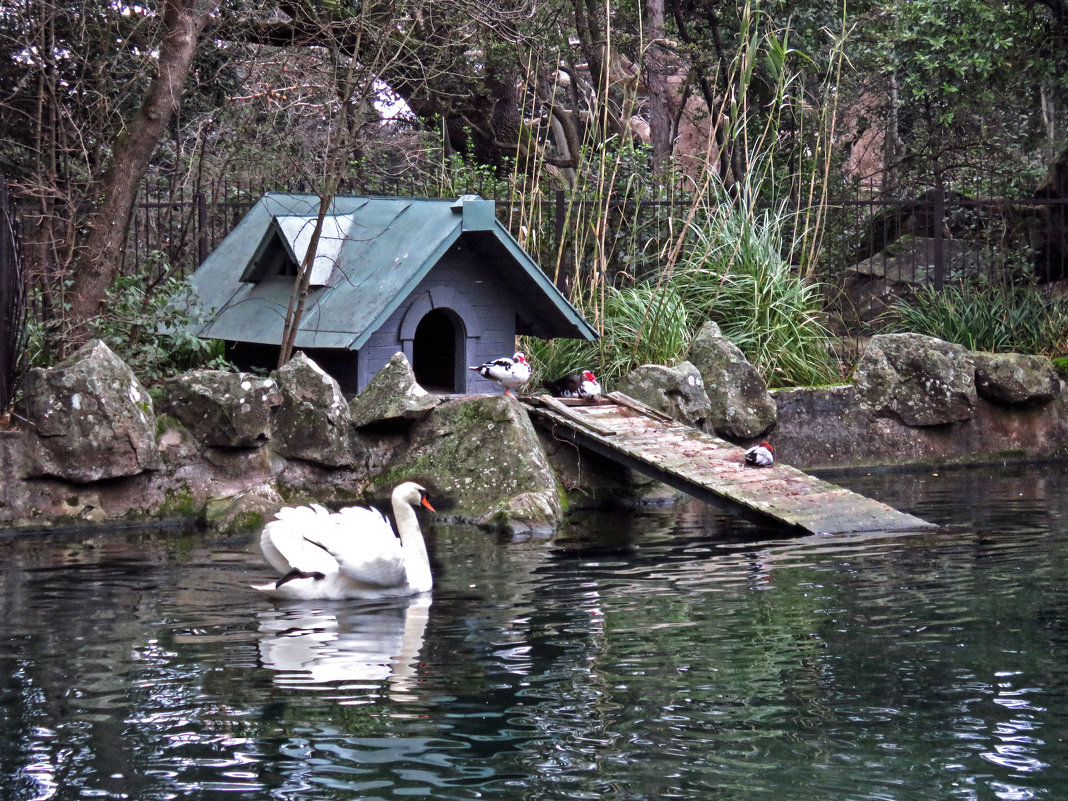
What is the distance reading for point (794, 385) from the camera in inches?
536

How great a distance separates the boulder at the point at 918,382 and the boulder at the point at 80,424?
7239 millimetres

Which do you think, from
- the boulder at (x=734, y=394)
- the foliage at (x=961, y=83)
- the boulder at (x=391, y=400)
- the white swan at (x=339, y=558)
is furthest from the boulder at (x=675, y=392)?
the foliage at (x=961, y=83)

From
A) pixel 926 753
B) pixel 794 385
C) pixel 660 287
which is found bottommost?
pixel 926 753

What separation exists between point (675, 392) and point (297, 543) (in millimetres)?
5742

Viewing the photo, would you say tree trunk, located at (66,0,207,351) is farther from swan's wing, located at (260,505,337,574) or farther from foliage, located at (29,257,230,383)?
swan's wing, located at (260,505,337,574)

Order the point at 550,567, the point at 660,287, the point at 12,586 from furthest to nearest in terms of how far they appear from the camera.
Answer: the point at 660,287 < the point at 550,567 < the point at 12,586

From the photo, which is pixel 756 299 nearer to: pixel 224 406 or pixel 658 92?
pixel 224 406

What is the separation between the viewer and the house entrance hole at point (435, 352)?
44.6 feet

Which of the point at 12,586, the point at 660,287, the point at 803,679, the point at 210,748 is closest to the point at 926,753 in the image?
the point at 803,679

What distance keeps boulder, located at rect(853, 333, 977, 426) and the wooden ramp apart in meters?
2.89

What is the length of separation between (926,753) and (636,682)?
1.30 m

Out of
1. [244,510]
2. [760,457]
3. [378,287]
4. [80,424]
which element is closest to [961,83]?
[760,457]

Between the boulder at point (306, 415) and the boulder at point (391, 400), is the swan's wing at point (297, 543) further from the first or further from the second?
the boulder at point (391, 400)

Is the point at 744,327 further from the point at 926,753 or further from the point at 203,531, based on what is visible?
the point at 926,753
